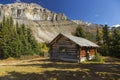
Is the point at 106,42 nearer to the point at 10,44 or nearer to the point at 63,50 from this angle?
the point at 63,50

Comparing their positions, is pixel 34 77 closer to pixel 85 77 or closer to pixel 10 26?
pixel 85 77

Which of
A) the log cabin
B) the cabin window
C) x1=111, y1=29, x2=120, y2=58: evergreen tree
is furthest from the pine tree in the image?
the cabin window

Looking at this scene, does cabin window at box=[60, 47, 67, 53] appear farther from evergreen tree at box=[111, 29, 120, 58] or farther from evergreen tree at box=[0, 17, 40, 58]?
evergreen tree at box=[111, 29, 120, 58]

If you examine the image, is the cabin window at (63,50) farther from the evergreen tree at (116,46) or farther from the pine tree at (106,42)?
the pine tree at (106,42)

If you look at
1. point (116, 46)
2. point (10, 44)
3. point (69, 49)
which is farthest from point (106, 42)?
point (10, 44)

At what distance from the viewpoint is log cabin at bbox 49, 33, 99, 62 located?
32.5 m

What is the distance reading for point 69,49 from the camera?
1316 inches

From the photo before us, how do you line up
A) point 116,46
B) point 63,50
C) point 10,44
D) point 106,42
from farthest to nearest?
point 106,42, point 116,46, point 10,44, point 63,50

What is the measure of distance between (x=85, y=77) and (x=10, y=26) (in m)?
35.1

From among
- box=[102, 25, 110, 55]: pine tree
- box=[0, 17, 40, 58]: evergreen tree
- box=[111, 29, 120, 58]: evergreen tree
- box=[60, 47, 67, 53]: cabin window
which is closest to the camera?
box=[60, 47, 67, 53]: cabin window

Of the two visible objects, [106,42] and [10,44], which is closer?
[10,44]

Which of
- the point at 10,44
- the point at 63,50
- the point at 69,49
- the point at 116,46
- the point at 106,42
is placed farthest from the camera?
the point at 106,42

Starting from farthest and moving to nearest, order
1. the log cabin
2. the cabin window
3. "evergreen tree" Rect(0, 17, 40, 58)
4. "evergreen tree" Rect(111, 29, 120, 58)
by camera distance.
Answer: "evergreen tree" Rect(111, 29, 120, 58) → "evergreen tree" Rect(0, 17, 40, 58) → the cabin window → the log cabin

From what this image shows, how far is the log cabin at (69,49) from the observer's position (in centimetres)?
3253
